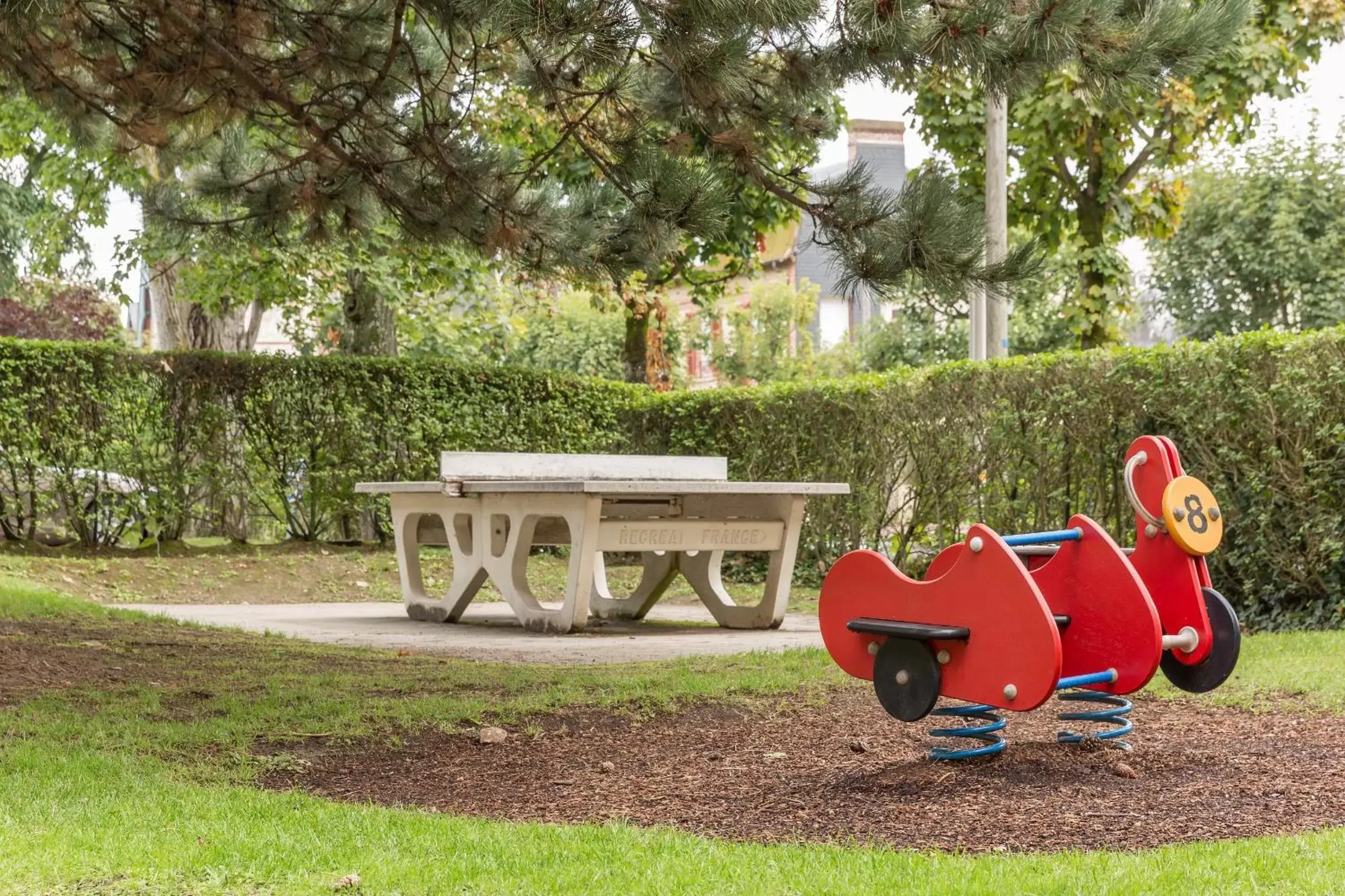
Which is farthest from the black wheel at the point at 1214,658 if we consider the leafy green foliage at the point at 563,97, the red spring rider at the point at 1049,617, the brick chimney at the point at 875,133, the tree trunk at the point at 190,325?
the brick chimney at the point at 875,133

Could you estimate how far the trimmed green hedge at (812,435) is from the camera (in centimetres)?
823

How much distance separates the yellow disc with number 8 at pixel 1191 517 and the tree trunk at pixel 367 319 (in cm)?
1273

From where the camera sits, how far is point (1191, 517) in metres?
4.27

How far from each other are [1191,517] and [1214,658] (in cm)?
46

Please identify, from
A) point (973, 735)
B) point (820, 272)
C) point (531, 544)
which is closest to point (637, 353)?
point (531, 544)

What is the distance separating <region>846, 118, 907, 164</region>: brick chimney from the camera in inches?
2008

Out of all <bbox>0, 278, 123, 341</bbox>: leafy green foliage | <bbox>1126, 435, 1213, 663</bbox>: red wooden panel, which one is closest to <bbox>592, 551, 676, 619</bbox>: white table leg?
<bbox>1126, 435, 1213, 663</bbox>: red wooden panel

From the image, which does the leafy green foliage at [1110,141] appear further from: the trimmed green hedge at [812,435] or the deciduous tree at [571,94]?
the deciduous tree at [571,94]

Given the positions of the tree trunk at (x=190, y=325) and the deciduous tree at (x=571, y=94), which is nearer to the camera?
the deciduous tree at (x=571, y=94)

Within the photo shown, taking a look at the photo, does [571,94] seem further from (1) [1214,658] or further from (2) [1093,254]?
(2) [1093,254]

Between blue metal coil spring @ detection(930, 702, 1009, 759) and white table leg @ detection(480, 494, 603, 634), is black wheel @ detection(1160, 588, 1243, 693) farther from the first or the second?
white table leg @ detection(480, 494, 603, 634)

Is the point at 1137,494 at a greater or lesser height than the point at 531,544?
greater

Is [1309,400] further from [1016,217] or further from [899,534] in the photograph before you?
[1016,217]

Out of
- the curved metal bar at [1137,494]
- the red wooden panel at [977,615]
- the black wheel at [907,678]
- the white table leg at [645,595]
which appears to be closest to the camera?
the red wooden panel at [977,615]
